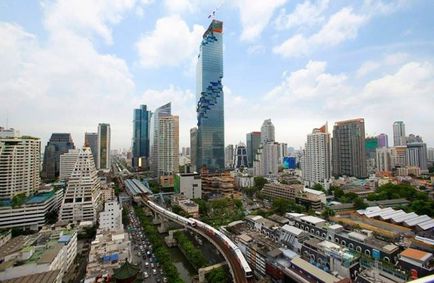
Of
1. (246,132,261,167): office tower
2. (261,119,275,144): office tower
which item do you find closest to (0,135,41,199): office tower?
(261,119,275,144): office tower

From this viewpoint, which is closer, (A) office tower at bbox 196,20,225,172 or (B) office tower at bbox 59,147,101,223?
(B) office tower at bbox 59,147,101,223

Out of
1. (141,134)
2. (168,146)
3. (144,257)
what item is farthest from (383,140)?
(144,257)

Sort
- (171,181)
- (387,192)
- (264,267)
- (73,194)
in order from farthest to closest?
1. (171,181)
2. (387,192)
3. (73,194)
4. (264,267)

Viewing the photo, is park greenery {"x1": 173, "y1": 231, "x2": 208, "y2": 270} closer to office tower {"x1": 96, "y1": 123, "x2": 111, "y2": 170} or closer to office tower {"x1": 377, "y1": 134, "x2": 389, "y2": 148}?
office tower {"x1": 96, "y1": 123, "x2": 111, "y2": 170}

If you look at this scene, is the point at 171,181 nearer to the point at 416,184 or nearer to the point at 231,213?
the point at 231,213

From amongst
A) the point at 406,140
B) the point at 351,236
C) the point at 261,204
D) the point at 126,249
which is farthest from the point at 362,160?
the point at 126,249

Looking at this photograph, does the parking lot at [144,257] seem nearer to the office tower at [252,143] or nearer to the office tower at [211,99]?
the office tower at [211,99]

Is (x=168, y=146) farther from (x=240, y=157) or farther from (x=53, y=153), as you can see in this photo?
(x=53, y=153)
